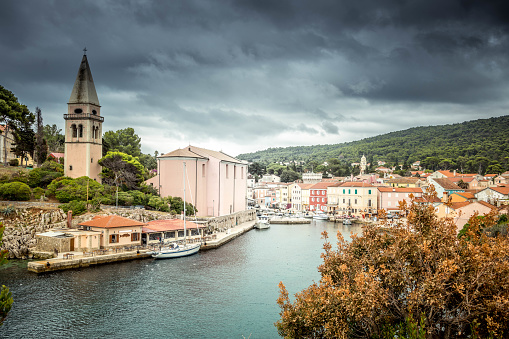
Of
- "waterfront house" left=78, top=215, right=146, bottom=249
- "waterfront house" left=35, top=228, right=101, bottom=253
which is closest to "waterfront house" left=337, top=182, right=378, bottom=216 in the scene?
"waterfront house" left=78, top=215, right=146, bottom=249

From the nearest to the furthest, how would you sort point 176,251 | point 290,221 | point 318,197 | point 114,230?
point 114,230
point 176,251
point 290,221
point 318,197

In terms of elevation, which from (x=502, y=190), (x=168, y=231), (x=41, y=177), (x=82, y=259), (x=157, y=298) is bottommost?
(x=157, y=298)

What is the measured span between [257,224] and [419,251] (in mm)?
39223

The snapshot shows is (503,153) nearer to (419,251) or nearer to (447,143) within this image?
(447,143)

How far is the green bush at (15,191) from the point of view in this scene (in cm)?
2750

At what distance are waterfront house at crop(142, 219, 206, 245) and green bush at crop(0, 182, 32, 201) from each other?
933 centimetres

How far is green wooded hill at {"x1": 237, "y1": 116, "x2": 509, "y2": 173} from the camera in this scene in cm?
8061

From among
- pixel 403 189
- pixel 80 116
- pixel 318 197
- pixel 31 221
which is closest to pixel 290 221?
pixel 318 197

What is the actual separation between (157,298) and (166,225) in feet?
42.4

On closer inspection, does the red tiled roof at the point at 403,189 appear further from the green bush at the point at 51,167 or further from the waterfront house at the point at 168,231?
the green bush at the point at 51,167

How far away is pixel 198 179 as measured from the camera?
38500mm

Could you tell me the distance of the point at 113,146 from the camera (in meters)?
51.3

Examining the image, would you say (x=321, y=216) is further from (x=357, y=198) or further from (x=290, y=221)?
(x=290, y=221)

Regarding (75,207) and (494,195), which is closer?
(75,207)
